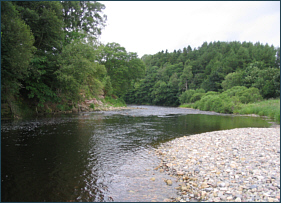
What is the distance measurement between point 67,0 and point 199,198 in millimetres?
35379

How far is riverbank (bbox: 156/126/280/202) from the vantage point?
468 centimetres

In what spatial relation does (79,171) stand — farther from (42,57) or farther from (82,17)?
(82,17)

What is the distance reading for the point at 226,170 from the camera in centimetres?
590

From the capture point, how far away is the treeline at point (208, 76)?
52719 millimetres

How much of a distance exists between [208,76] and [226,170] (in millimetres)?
79699

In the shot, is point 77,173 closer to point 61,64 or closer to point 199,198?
point 199,198

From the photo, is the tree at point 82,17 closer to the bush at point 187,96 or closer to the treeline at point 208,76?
the treeline at point 208,76

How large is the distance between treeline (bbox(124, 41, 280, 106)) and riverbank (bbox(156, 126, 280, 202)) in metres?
37.5

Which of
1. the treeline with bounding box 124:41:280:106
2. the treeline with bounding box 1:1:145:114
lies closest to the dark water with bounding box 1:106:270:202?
the treeline with bounding box 1:1:145:114

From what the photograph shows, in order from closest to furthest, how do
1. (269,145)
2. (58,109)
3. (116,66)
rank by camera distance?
(269,145)
(58,109)
(116,66)

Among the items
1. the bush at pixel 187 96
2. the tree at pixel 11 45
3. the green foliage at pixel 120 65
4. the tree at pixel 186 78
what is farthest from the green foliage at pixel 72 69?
the tree at pixel 186 78

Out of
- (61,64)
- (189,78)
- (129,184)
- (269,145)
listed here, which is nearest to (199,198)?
(129,184)

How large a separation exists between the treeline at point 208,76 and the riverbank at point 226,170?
123ft

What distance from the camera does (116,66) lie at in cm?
5066
